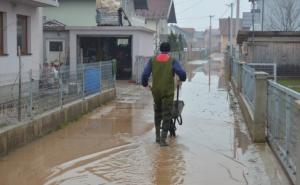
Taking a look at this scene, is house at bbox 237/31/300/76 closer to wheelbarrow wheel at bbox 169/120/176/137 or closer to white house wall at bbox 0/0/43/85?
white house wall at bbox 0/0/43/85

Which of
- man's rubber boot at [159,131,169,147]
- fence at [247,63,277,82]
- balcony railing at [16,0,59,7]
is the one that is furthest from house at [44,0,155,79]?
man's rubber boot at [159,131,169,147]

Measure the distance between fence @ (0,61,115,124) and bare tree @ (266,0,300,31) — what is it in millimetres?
29908

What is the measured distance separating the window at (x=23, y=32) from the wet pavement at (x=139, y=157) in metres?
5.21

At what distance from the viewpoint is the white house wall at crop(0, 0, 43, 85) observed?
53.9 ft

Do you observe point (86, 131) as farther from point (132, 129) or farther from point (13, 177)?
point (13, 177)

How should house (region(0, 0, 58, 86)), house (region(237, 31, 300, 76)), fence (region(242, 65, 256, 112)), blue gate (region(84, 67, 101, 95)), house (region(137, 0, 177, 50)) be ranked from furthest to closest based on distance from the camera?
house (region(137, 0, 177, 50)) → house (region(237, 31, 300, 76)) → house (region(0, 0, 58, 86)) → blue gate (region(84, 67, 101, 95)) → fence (region(242, 65, 256, 112))

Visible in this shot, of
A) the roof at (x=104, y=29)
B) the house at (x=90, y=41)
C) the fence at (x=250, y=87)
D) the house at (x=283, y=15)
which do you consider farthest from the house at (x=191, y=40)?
the fence at (x=250, y=87)

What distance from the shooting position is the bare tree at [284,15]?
44.5 meters

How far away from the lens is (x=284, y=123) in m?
8.55

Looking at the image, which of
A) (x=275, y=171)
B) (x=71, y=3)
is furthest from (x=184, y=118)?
(x=71, y=3)

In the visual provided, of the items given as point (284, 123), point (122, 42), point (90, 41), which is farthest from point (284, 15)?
point (284, 123)

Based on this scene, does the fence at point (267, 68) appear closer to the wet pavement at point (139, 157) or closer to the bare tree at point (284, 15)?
the wet pavement at point (139, 157)

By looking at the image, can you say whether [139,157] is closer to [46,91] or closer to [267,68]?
[46,91]

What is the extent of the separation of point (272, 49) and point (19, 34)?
17.1 metres
